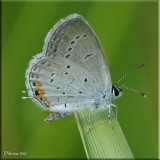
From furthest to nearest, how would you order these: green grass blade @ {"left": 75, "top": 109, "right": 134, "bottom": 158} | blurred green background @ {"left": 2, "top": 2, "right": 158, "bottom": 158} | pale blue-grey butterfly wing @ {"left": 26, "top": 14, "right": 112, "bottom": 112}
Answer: blurred green background @ {"left": 2, "top": 2, "right": 158, "bottom": 158} < pale blue-grey butterfly wing @ {"left": 26, "top": 14, "right": 112, "bottom": 112} < green grass blade @ {"left": 75, "top": 109, "right": 134, "bottom": 158}

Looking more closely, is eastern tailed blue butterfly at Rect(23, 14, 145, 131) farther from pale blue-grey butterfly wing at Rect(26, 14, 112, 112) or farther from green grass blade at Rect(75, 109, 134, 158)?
green grass blade at Rect(75, 109, 134, 158)

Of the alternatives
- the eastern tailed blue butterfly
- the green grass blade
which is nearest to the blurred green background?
the eastern tailed blue butterfly

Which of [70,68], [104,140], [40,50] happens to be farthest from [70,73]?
[104,140]

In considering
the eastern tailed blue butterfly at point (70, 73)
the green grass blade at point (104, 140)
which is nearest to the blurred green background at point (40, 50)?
the eastern tailed blue butterfly at point (70, 73)

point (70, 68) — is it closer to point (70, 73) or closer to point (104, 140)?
point (70, 73)

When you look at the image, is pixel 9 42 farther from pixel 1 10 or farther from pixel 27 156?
pixel 27 156

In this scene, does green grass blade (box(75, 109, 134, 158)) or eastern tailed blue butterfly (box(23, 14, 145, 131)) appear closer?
green grass blade (box(75, 109, 134, 158))
